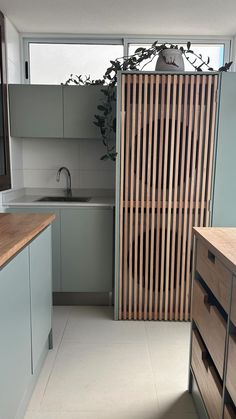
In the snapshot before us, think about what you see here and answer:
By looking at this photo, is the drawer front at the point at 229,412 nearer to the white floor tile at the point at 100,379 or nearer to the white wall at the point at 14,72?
the white floor tile at the point at 100,379

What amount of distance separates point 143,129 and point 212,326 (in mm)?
1642

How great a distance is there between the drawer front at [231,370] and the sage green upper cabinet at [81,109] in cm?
232

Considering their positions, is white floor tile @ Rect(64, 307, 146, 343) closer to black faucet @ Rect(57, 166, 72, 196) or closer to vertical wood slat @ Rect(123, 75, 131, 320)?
vertical wood slat @ Rect(123, 75, 131, 320)

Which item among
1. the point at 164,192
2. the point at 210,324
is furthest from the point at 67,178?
the point at 210,324

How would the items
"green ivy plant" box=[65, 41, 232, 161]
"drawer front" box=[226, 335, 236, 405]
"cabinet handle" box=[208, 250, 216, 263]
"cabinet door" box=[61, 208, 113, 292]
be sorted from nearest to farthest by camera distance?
"drawer front" box=[226, 335, 236, 405]
"cabinet handle" box=[208, 250, 216, 263]
"green ivy plant" box=[65, 41, 232, 161]
"cabinet door" box=[61, 208, 113, 292]

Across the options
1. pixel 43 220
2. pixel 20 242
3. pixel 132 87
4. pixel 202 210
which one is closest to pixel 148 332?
pixel 202 210

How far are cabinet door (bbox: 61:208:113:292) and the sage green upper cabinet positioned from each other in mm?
793

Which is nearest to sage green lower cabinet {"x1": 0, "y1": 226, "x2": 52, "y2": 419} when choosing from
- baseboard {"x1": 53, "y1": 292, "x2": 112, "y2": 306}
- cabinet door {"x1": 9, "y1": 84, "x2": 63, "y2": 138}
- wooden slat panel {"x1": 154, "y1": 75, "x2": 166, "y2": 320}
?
baseboard {"x1": 53, "y1": 292, "x2": 112, "y2": 306}

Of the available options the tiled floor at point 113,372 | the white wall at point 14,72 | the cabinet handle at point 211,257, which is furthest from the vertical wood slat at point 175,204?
the white wall at point 14,72

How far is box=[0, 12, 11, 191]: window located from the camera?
8.84 feet

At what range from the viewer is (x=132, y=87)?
2.42 m

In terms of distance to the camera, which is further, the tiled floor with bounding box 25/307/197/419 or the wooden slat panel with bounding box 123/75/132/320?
the wooden slat panel with bounding box 123/75/132/320

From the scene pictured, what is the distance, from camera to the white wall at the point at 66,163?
331 centimetres

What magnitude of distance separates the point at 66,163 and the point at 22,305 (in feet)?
6.76
